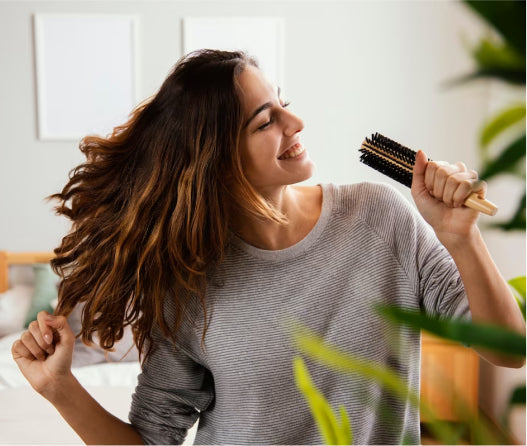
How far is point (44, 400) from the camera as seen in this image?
2498mm

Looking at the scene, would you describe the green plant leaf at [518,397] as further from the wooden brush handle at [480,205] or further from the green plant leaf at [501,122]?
the wooden brush handle at [480,205]

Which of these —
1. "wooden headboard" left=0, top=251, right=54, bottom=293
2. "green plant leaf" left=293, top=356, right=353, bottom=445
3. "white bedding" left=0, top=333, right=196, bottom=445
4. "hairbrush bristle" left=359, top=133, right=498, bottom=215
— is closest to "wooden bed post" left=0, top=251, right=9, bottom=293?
"wooden headboard" left=0, top=251, right=54, bottom=293

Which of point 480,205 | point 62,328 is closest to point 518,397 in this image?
point 480,205

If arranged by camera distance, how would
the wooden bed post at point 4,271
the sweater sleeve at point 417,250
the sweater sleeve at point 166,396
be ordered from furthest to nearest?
the wooden bed post at point 4,271 → the sweater sleeve at point 166,396 → the sweater sleeve at point 417,250

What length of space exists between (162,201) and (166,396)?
35cm

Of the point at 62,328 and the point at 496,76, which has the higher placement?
the point at 496,76

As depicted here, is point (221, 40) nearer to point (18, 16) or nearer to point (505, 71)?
point (18, 16)

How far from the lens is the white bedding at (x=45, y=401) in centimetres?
220

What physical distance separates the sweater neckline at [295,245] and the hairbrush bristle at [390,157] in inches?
8.0

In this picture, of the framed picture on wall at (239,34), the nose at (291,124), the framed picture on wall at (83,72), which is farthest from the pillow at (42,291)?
the nose at (291,124)

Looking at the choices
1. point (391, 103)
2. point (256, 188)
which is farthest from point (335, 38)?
point (256, 188)

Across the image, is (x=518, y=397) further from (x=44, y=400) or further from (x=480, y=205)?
(x=44, y=400)

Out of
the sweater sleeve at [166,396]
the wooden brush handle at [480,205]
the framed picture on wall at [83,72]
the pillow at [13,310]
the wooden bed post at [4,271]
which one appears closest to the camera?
the wooden brush handle at [480,205]

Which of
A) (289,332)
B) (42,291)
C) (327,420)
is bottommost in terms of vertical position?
(42,291)
